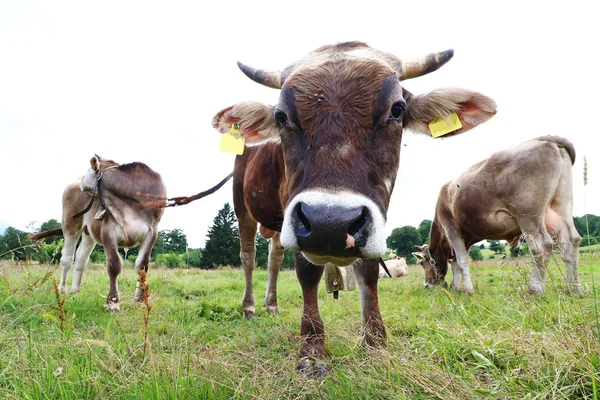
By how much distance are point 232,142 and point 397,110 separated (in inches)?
61.6

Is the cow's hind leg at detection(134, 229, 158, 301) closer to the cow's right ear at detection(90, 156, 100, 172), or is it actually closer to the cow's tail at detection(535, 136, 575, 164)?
the cow's right ear at detection(90, 156, 100, 172)

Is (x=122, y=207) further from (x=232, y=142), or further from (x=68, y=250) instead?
(x=232, y=142)

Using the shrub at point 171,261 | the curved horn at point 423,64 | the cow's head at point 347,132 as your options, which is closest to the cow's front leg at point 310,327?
the cow's head at point 347,132

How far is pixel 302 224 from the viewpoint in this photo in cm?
202

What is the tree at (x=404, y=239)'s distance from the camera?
4213 centimetres

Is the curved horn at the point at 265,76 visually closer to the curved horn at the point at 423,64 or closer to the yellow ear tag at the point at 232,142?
the yellow ear tag at the point at 232,142

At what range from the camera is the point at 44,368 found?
6.44 ft

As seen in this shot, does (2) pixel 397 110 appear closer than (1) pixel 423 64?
Yes

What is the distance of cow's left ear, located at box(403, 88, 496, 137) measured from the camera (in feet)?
9.77

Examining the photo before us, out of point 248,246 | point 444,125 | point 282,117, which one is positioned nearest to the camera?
point 282,117

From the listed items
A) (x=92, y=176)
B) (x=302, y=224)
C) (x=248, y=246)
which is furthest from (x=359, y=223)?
(x=92, y=176)

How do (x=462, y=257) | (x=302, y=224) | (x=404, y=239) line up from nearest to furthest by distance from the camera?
(x=302, y=224), (x=462, y=257), (x=404, y=239)

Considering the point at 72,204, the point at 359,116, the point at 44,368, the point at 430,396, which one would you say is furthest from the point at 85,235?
the point at 430,396

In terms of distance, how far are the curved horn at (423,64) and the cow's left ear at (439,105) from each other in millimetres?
210
